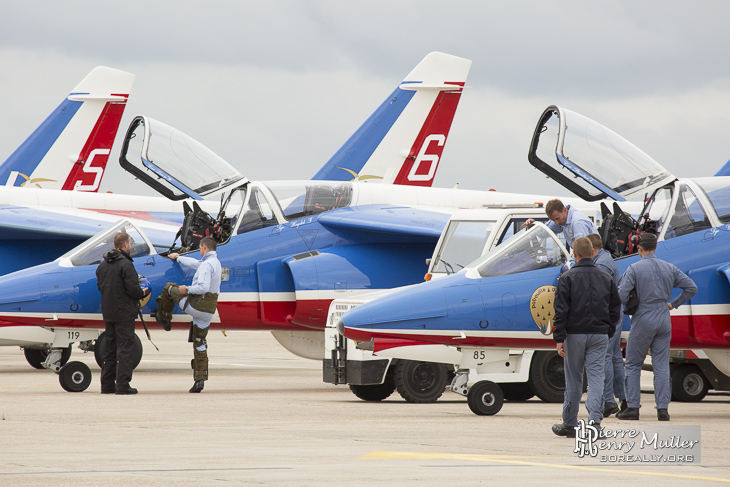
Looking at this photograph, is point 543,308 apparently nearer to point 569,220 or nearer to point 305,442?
point 569,220

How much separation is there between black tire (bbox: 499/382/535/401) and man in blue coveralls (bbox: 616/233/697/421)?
2.40 metres

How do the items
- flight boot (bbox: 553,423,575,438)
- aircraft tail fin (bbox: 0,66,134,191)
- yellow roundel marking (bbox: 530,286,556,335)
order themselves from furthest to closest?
aircraft tail fin (bbox: 0,66,134,191), yellow roundel marking (bbox: 530,286,556,335), flight boot (bbox: 553,423,575,438)

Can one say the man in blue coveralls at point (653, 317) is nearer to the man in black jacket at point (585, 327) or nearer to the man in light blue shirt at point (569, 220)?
the man in light blue shirt at point (569, 220)

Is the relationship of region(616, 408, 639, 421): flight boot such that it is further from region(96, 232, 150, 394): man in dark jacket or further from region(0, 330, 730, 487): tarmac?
region(96, 232, 150, 394): man in dark jacket

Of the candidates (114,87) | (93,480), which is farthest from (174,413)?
(114,87)

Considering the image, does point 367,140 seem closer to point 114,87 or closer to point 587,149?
point 114,87

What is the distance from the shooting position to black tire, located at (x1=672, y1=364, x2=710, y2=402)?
13.5 m

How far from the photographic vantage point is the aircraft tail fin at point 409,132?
23156 mm

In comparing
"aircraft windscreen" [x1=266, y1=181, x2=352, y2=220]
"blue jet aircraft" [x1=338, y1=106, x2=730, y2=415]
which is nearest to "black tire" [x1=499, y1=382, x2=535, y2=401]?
"blue jet aircraft" [x1=338, y1=106, x2=730, y2=415]

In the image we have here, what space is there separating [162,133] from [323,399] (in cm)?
537

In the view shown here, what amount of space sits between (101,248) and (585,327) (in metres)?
8.50

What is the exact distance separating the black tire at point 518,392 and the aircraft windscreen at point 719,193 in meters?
3.10

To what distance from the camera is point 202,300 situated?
13070 millimetres

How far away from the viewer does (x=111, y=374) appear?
13.1m
